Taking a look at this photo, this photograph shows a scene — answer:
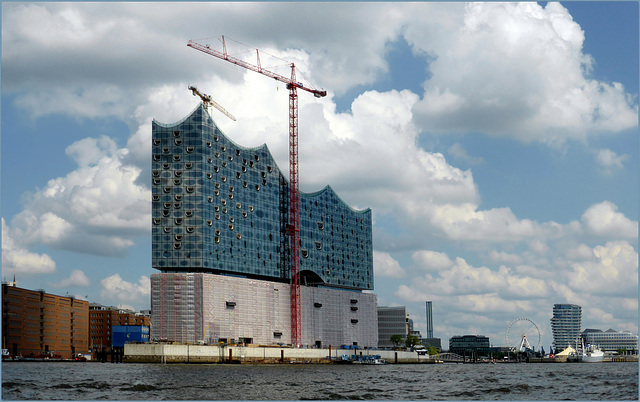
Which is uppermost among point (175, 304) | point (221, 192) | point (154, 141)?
point (154, 141)

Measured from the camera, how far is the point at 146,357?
174500 mm

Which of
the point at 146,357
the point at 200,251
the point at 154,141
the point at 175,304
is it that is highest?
the point at 154,141

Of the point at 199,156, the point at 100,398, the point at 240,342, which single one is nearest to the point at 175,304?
the point at 240,342

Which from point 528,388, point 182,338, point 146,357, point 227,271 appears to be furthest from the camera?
point 227,271

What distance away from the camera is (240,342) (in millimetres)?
197500

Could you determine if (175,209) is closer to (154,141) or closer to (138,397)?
(154,141)

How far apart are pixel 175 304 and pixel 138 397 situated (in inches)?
4529

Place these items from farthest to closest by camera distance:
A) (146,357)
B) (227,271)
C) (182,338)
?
1. (227,271)
2. (182,338)
3. (146,357)

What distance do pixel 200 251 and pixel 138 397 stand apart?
384 ft

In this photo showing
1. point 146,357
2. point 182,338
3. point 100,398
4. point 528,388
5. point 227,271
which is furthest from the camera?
point 227,271

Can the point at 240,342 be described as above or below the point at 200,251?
below

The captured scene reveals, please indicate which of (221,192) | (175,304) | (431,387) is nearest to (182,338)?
(175,304)

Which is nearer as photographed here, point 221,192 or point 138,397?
point 138,397

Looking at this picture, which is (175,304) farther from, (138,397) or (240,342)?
(138,397)
